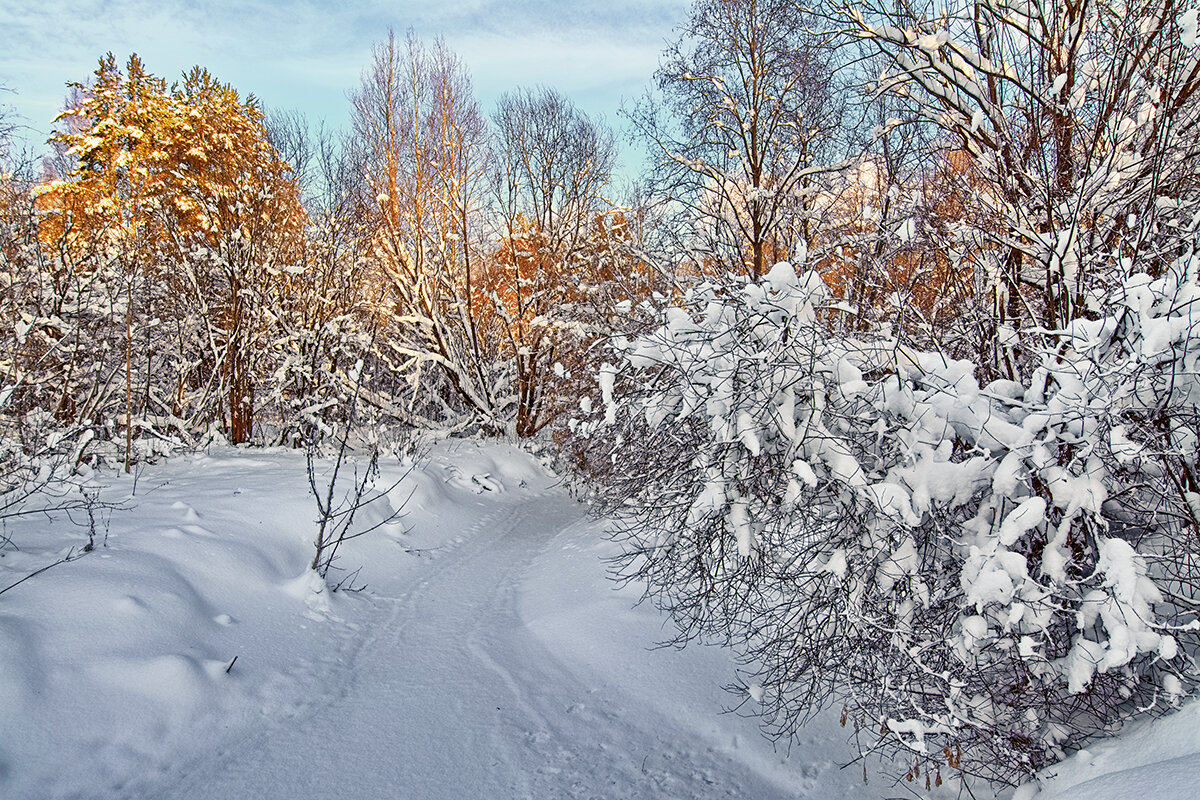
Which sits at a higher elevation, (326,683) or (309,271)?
(309,271)

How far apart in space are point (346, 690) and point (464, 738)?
38.5 inches

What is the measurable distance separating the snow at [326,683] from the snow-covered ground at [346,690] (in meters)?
0.01

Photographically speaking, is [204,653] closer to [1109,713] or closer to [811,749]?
[811,749]

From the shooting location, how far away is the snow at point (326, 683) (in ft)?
11.7

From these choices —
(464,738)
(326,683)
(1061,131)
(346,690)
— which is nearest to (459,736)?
(464,738)

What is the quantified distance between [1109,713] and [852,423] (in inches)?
77.7

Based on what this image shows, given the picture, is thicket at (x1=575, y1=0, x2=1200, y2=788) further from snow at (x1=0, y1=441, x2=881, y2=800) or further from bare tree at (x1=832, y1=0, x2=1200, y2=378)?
snow at (x1=0, y1=441, x2=881, y2=800)

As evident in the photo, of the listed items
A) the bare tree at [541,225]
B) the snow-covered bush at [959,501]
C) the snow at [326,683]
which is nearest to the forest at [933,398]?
the snow-covered bush at [959,501]

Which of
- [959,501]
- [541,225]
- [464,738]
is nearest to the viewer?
[959,501]

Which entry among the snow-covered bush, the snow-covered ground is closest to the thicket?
the snow-covered bush

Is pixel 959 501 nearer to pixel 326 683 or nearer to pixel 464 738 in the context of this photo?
pixel 464 738

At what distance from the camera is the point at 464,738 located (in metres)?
4.18

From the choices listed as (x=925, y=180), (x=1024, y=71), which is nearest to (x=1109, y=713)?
(x=1024, y=71)

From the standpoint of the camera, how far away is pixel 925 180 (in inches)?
272
